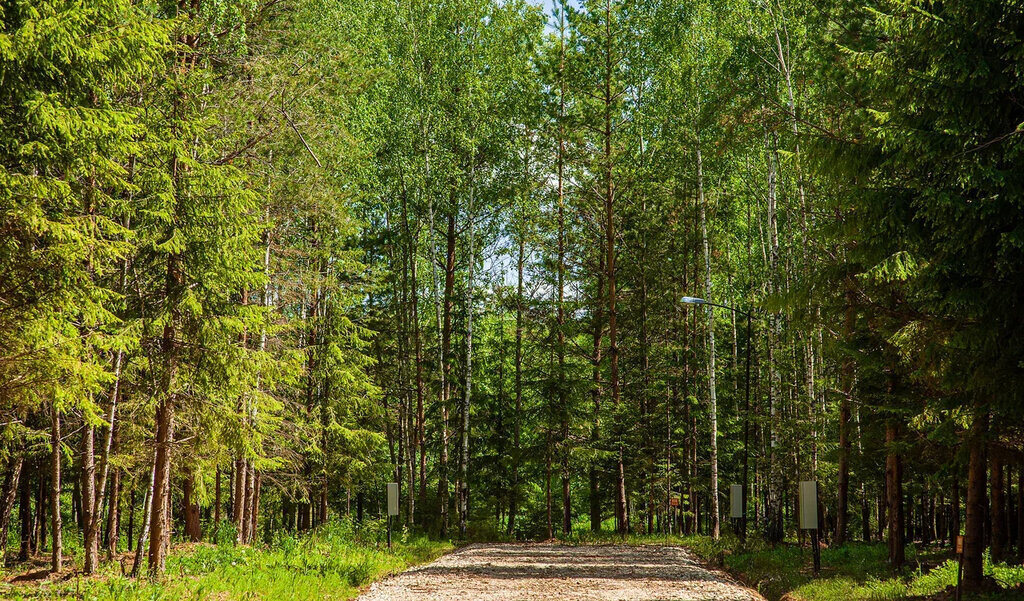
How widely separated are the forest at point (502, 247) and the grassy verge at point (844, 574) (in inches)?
26.6

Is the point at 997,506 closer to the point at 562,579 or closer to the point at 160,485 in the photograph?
the point at 562,579

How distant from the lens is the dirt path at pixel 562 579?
11.3 meters

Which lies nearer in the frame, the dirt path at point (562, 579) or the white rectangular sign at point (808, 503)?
the dirt path at point (562, 579)

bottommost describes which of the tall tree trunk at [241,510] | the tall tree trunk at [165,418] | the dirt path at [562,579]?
the dirt path at [562,579]

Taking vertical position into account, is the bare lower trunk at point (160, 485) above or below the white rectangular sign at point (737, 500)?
above

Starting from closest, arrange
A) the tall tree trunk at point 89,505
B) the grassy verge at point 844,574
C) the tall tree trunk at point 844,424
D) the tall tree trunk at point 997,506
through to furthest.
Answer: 1. the grassy verge at point 844,574
2. the tall tree trunk at point 89,505
3. the tall tree trunk at point 997,506
4. the tall tree trunk at point 844,424

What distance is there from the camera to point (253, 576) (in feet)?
35.7

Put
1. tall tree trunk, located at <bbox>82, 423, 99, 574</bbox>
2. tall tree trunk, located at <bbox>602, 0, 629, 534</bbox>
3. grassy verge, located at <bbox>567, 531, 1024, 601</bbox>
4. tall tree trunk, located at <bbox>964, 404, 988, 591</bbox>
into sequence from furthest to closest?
tall tree trunk, located at <bbox>602, 0, 629, 534</bbox>
tall tree trunk, located at <bbox>82, 423, 99, 574</bbox>
grassy verge, located at <bbox>567, 531, 1024, 601</bbox>
tall tree trunk, located at <bbox>964, 404, 988, 591</bbox>

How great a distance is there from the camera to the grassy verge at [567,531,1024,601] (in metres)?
10.4

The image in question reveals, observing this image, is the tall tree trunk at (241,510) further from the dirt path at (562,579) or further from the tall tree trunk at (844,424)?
the tall tree trunk at (844,424)

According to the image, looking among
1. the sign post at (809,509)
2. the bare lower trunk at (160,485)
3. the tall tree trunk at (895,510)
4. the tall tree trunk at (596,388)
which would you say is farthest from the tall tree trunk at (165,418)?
the tall tree trunk at (596,388)

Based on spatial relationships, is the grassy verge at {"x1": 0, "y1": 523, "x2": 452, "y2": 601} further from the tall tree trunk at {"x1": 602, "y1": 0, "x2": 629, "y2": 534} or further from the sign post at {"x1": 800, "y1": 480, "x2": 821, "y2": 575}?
the tall tree trunk at {"x1": 602, "y1": 0, "x2": 629, "y2": 534}

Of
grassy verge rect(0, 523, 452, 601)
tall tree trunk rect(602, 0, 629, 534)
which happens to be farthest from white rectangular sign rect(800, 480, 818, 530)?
tall tree trunk rect(602, 0, 629, 534)

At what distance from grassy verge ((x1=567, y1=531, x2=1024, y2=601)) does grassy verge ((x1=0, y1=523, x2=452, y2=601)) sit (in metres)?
6.87
